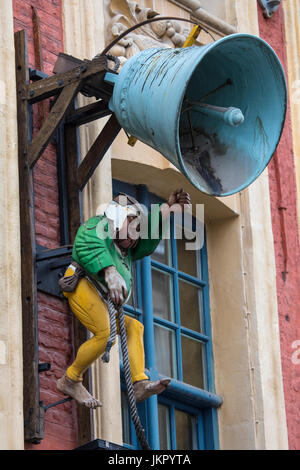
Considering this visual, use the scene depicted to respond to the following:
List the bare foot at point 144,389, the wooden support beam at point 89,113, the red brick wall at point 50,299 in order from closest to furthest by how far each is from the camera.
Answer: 1. the bare foot at point 144,389
2. the red brick wall at point 50,299
3. the wooden support beam at point 89,113

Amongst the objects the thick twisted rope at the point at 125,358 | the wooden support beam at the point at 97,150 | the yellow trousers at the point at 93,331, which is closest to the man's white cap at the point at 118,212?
the yellow trousers at the point at 93,331

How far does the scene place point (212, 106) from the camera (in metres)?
11.0

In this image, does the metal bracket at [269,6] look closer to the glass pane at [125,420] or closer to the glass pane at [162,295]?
the glass pane at [162,295]

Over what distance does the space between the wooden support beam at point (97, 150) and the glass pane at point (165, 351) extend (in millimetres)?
1446

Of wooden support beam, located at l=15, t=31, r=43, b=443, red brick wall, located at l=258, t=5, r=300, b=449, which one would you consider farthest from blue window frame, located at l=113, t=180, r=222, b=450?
wooden support beam, located at l=15, t=31, r=43, b=443

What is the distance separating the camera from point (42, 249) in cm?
1125

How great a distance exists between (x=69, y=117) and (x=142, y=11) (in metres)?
1.45

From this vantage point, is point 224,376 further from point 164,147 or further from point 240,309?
point 164,147

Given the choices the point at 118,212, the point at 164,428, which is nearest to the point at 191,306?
the point at 164,428

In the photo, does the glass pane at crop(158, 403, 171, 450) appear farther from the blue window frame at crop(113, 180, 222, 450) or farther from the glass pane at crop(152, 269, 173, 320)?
the glass pane at crop(152, 269, 173, 320)

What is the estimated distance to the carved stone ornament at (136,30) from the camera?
1250cm

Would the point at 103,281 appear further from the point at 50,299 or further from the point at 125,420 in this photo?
the point at 125,420

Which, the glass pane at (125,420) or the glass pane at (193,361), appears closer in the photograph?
the glass pane at (125,420)

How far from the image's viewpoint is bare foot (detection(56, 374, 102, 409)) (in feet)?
35.3
